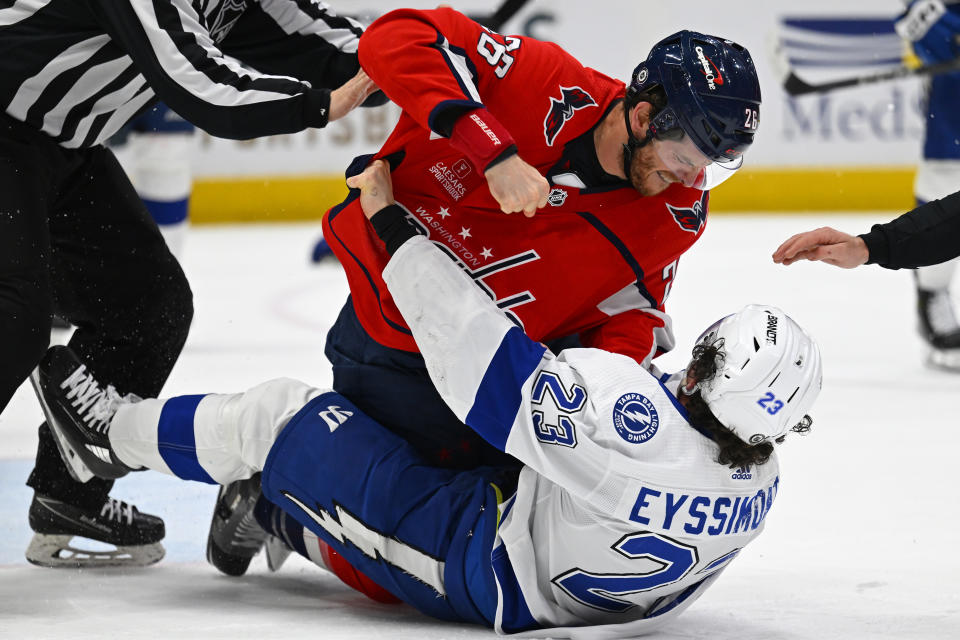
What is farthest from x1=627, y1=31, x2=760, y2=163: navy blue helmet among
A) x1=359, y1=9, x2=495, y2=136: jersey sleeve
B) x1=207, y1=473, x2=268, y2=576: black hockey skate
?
x1=207, y1=473, x2=268, y2=576: black hockey skate

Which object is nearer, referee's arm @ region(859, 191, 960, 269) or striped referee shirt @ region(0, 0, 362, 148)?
striped referee shirt @ region(0, 0, 362, 148)

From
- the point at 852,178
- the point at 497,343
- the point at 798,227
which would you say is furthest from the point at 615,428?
the point at 852,178

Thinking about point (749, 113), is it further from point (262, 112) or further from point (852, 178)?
point (852, 178)

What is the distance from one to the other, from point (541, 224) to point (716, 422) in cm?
Result: 58

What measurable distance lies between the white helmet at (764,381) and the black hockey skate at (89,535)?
116 centimetres

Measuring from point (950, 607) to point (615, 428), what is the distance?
0.73 m

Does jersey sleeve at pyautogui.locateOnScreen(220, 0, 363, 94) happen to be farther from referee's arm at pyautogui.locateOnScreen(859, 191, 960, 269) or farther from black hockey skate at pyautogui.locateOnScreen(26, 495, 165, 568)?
referee's arm at pyautogui.locateOnScreen(859, 191, 960, 269)

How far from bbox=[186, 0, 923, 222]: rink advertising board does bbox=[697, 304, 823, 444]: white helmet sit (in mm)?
6230

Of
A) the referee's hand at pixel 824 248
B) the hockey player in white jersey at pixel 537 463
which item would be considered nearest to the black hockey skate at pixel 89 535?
the hockey player in white jersey at pixel 537 463

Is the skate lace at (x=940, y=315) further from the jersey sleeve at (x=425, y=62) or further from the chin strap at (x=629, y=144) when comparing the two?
the jersey sleeve at (x=425, y=62)

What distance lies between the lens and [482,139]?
6.05 ft

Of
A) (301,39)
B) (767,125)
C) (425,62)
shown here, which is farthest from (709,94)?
(767,125)

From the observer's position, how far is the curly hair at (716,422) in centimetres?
177

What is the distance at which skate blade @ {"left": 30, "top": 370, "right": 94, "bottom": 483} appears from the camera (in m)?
2.36
